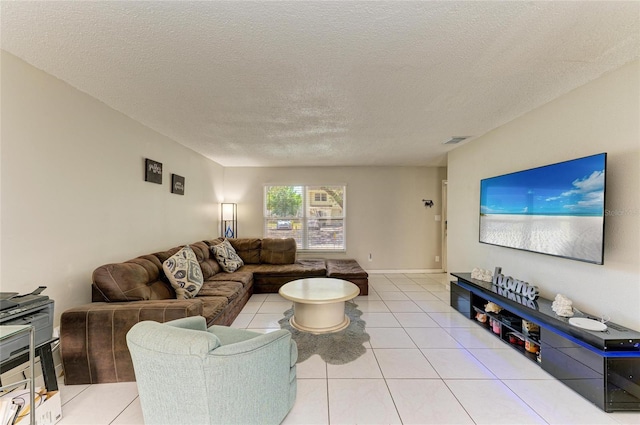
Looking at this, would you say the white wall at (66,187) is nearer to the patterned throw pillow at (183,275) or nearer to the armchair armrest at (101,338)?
the armchair armrest at (101,338)

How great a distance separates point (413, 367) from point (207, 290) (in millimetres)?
2340

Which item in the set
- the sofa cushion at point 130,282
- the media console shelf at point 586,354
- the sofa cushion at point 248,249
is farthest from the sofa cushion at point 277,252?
the media console shelf at point 586,354

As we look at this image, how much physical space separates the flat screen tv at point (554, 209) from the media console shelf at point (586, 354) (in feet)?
1.69

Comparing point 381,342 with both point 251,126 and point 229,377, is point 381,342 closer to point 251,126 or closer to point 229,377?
point 229,377

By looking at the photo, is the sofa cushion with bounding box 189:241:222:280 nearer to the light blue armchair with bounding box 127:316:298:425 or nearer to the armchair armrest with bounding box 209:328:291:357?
the light blue armchair with bounding box 127:316:298:425

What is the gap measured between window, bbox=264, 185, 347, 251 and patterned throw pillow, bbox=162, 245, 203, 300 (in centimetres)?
262

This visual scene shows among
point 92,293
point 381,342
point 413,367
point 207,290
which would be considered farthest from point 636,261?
point 92,293

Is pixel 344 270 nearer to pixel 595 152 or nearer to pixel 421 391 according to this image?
pixel 421 391

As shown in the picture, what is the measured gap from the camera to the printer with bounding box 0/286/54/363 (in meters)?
1.32

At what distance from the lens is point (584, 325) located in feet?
5.93

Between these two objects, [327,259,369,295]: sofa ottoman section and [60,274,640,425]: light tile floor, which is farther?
[327,259,369,295]: sofa ottoman section

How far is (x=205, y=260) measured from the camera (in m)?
3.75

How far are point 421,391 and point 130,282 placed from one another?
102 inches

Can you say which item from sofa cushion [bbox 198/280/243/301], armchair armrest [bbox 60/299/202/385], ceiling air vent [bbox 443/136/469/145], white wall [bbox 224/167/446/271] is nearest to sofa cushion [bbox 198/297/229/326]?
sofa cushion [bbox 198/280/243/301]
